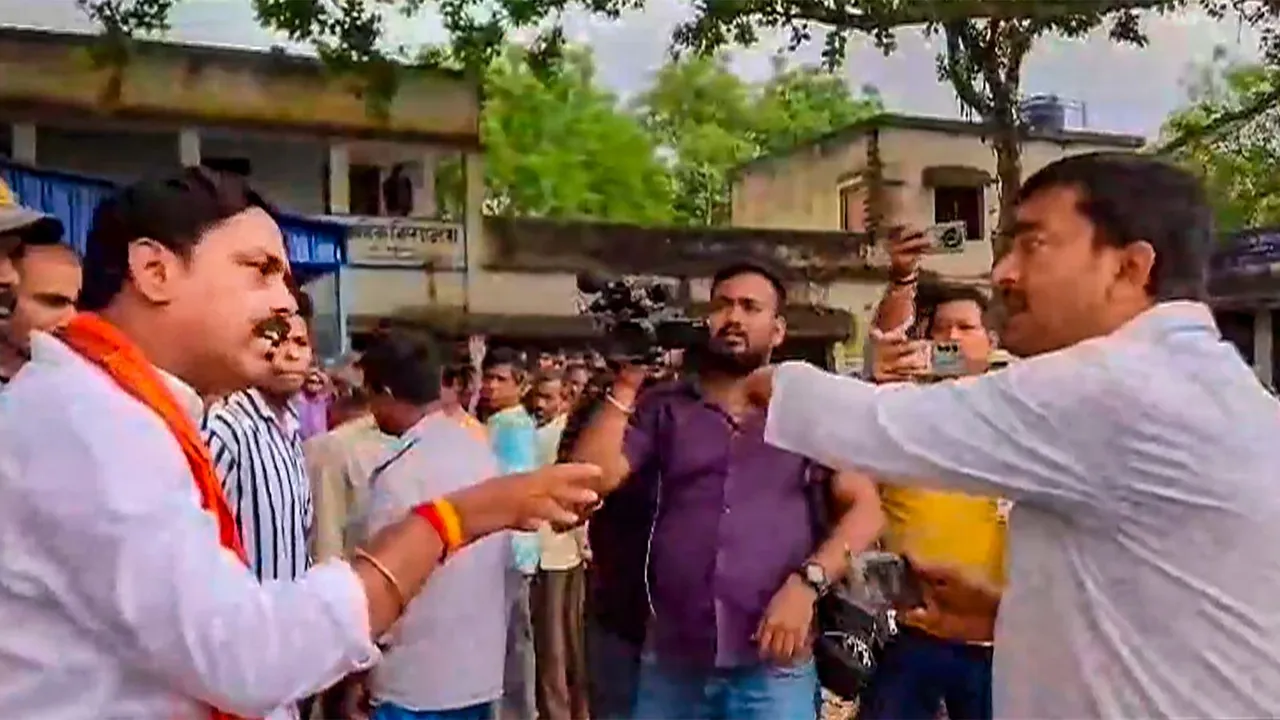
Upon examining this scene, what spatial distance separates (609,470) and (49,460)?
1843 millimetres

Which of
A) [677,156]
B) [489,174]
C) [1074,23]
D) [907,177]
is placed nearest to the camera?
[1074,23]

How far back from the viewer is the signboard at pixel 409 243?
21.7 metres

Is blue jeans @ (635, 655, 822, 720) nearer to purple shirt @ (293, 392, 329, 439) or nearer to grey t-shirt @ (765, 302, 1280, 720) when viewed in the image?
grey t-shirt @ (765, 302, 1280, 720)

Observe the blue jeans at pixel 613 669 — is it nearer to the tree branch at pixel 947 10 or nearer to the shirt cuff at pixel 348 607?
the shirt cuff at pixel 348 607

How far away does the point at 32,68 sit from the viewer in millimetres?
18844

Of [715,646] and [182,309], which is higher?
[182,309]

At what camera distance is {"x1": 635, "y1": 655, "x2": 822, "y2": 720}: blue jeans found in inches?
189

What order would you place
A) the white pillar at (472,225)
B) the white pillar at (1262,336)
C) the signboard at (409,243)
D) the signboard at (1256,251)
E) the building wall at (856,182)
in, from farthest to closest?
the white pillar at (1262,336) → the signboard at (1256,251) → the building wall at (856,182) → the white pillar at (472,225) → the signboard at (409,243)

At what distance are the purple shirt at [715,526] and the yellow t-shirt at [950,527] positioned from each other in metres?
0.42

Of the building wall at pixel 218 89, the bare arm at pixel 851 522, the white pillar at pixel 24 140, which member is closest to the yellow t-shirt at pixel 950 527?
the bare arm at pixel 851 522

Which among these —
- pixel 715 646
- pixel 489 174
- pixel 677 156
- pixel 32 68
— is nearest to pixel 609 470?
pixel 715 646

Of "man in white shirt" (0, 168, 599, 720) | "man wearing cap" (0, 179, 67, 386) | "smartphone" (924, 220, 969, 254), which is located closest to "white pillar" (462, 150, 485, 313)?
"man wearing cap" (0, 179, 67, 386)

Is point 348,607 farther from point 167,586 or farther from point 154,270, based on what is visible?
point 154,270

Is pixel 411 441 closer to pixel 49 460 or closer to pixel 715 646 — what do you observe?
pixel 715 646
